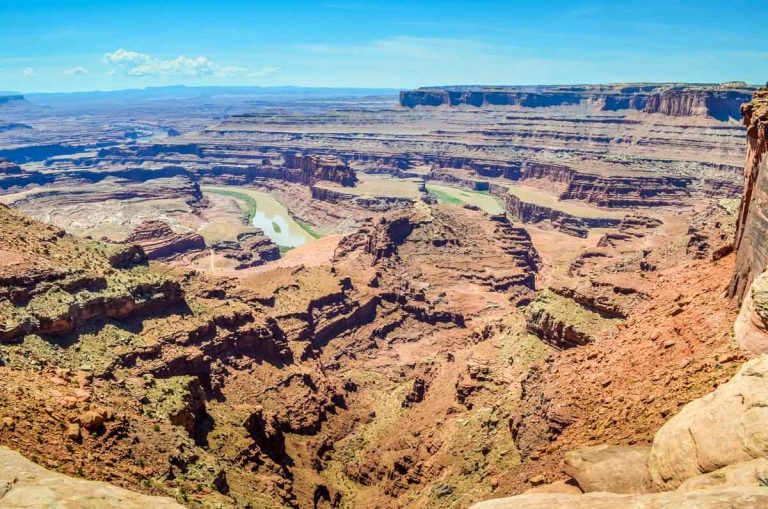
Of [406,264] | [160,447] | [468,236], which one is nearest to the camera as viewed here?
[160,447]

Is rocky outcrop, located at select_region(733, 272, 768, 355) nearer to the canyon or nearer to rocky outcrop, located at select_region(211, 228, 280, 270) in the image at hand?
the canyon

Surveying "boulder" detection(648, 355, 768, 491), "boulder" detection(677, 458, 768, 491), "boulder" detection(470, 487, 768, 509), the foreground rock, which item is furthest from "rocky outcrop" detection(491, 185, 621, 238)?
the foreground rock

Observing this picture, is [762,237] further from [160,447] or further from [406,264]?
[406,264]

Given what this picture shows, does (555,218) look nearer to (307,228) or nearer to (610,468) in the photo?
(307,228)

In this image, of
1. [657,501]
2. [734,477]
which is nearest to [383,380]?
[657,501]

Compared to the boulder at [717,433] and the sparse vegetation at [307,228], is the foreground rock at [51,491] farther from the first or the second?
the sparse vegetation at [307,228]

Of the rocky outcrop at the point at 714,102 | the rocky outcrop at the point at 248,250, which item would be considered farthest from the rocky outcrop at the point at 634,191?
the rocky outcrop at the point at 248,250

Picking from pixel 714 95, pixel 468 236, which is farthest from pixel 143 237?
pixel 714 95

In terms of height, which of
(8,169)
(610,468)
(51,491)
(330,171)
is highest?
(51,491)
